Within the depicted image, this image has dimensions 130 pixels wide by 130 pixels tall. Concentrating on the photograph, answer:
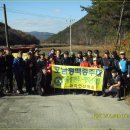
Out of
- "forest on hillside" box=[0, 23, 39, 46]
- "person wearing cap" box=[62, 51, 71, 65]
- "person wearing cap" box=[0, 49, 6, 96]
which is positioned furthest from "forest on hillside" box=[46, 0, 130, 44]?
"person wearing cap" box=[0, 49, 6, 96]

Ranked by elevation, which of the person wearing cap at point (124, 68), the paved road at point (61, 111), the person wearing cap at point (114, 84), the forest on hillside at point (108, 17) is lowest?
the paved road at point (61, 111)

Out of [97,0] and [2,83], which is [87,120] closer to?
[2,83]

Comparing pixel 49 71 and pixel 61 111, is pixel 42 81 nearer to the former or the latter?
pixel 49 71

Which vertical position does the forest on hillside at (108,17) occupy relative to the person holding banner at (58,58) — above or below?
above

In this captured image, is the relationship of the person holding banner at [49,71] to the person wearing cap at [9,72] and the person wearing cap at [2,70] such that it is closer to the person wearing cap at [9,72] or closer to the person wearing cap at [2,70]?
the person wearing cap at [9,72]

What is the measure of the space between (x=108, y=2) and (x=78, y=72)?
37.3 metres

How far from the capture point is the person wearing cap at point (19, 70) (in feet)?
52.4

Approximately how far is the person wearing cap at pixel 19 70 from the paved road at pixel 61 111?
990 mm

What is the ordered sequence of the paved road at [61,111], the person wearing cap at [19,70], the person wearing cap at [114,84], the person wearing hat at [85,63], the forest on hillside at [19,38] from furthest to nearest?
the forest on hillside at [19,38]
the person wearing hat at [85,63]
the person wearing cap at [19,70]
the person wearing cap at [114,84]
the paved road at [61,111]

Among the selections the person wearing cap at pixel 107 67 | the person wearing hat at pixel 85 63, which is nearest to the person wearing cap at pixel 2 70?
the person wearing hat at pixel 85 63

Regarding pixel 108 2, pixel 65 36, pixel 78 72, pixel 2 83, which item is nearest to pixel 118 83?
pixel 78 72

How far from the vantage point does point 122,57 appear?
52.1 ft

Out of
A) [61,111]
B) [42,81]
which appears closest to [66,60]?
[42,81]

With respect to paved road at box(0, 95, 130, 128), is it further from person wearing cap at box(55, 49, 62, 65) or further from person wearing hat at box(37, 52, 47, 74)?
person wearing cap at box(55, 49, 62, 65)
